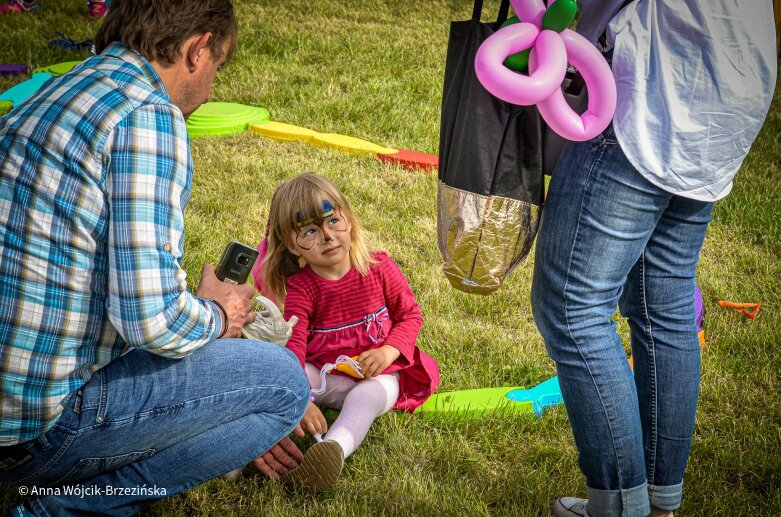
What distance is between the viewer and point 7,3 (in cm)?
772

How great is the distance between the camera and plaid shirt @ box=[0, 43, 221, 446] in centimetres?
181

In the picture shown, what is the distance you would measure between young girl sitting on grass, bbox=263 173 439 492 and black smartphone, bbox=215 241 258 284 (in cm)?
28

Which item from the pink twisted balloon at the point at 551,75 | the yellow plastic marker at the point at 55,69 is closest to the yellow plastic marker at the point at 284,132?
the yellow plastic marker at the point at 55,69

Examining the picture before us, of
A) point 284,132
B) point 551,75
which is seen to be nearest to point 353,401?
point 551,75

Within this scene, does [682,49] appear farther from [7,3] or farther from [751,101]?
[7,3]

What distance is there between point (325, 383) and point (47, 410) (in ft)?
3.93

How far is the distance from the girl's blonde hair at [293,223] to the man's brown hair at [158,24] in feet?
2.93

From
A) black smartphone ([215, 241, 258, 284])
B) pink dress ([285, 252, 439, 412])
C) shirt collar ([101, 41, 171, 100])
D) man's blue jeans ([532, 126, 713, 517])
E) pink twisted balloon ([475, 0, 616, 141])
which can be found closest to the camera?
pink twisted balloon ([475, 0, 616, 141])

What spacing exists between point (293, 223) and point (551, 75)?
1.39 meters

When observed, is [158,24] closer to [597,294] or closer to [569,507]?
[597,294]

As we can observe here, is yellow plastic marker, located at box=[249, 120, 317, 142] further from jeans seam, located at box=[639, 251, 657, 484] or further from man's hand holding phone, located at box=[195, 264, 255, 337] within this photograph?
jeans seam, located at box=[639, 251, 657, 484]

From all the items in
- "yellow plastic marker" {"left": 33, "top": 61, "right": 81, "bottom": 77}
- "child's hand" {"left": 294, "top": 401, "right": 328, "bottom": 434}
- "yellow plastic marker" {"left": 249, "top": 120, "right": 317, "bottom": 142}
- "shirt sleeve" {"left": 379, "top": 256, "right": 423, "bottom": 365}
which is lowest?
"yellow plastic marker" {"left": 249, "top": 120, "right": 317, "bottom": 142}

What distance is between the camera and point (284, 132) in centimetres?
545

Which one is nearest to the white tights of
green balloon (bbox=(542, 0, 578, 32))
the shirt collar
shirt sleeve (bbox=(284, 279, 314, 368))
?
shirt sleeve (bbox=(284, 279, 314, 368))
